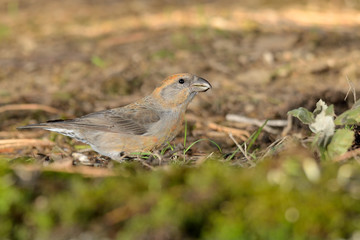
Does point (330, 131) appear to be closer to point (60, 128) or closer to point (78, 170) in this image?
point (78, 170)


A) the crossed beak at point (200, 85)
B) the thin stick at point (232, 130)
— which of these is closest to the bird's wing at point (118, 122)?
the crossed beak at point (200, 85)

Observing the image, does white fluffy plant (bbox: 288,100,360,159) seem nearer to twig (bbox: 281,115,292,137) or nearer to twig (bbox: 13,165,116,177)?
twig (bbox: 13,165,116,177)

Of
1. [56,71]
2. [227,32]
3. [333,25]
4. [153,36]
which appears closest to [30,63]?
[56,71]

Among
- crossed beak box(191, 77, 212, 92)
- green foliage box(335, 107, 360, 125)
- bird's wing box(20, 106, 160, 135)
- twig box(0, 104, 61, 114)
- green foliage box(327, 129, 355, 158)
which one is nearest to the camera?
green foliage box(327, 129, 355, 158)

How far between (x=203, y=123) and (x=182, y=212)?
3.45m

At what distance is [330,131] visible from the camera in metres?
3.26

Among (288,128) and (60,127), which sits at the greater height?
(60,127)

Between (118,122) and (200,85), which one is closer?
(118,122)

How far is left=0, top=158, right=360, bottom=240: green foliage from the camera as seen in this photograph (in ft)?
7.44

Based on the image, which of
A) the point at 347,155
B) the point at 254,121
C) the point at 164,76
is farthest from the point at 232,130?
the point at 164,76

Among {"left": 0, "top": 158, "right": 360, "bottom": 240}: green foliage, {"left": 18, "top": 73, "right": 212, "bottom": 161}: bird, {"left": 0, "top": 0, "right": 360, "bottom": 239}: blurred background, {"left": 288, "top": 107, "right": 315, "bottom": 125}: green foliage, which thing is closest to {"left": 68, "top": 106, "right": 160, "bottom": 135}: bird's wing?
{"left": 18, "top": 73, "right": 212, "bottom": 161}: bird

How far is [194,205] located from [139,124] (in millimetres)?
2782

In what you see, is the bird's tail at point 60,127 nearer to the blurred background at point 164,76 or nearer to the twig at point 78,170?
the blurred background at point 164,76

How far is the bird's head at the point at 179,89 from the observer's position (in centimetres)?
529
